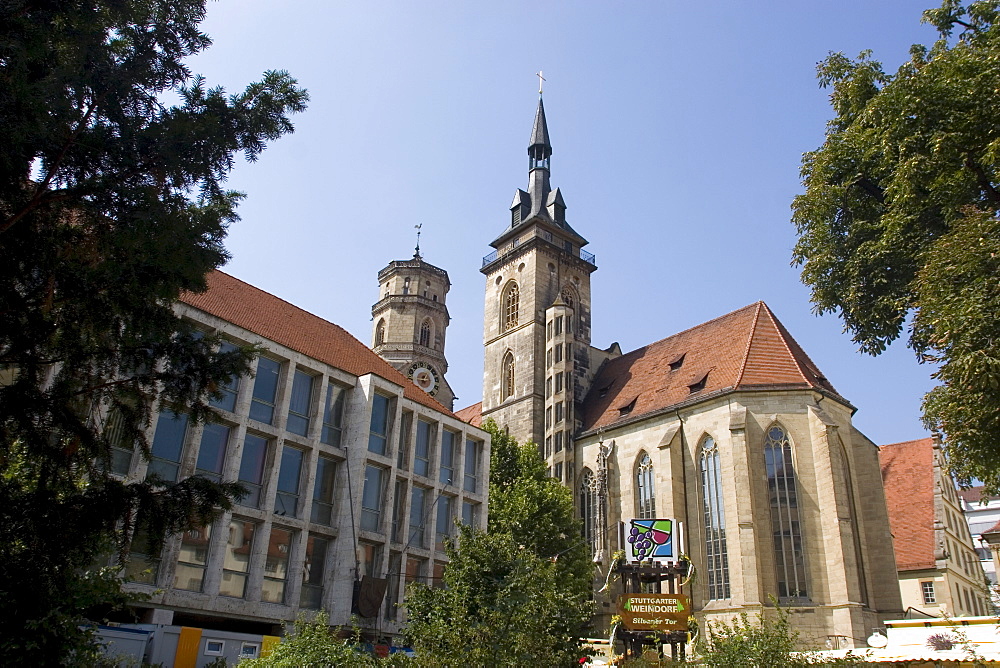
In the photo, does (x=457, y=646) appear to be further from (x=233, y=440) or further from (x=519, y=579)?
(x=233, y=440)

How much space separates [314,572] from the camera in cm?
2233

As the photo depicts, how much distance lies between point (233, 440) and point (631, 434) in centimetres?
2098

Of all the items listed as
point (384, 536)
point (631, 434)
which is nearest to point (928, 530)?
point (631, 434)

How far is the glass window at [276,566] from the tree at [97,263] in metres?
13.1

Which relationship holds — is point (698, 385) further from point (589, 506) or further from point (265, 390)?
point (265, 390)

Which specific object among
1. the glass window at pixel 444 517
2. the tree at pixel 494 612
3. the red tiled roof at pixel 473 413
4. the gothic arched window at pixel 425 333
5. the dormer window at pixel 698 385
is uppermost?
the gothic arched window at pixel 425 333

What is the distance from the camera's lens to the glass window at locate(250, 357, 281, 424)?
869 inches

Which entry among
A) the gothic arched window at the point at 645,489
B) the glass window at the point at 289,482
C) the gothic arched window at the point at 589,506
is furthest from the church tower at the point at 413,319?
the glass window at the point at 289,482

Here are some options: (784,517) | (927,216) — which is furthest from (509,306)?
(927,216)

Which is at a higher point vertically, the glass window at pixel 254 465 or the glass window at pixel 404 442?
the glass window at pixel 404 442

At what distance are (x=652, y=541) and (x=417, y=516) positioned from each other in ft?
25.3

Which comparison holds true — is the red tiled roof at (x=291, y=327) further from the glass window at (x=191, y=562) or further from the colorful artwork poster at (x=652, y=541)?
the colorful artwork poster at (x=652, y=541)

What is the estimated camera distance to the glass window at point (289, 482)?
2189 cm

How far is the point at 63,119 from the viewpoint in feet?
22.7
